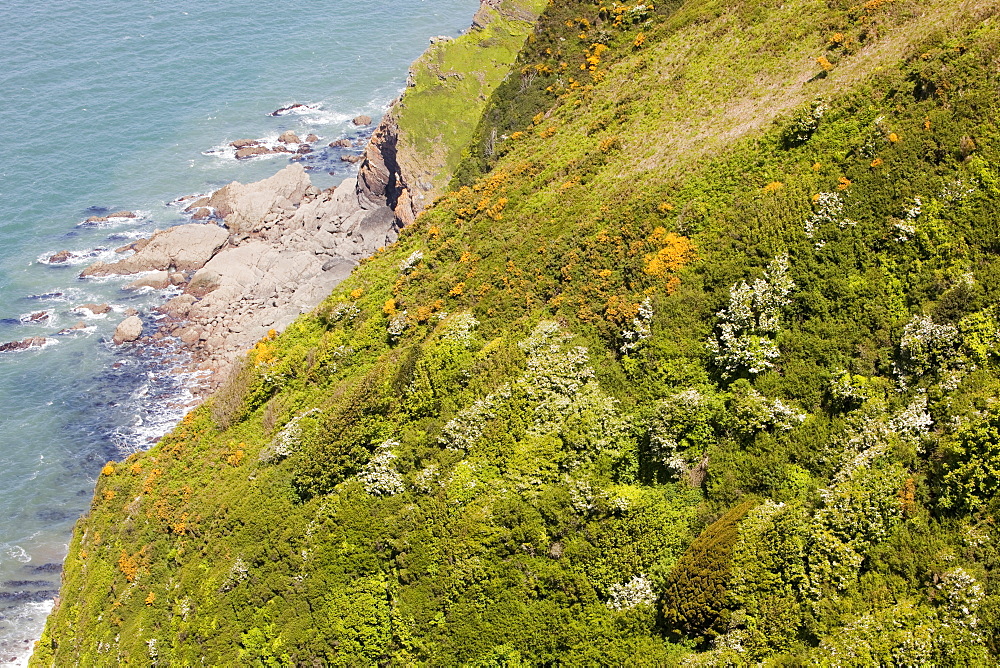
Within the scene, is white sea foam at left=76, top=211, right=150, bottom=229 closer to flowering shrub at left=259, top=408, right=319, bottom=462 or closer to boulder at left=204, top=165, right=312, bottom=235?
boulder at left=204, top=165, right=312, bottom=235

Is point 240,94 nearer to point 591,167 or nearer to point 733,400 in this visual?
point 591,167

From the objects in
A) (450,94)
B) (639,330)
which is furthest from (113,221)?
(639,330)

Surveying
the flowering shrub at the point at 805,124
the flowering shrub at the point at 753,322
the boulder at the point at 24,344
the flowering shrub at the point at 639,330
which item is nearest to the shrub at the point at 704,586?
the flowering shrub at the point at 753,322

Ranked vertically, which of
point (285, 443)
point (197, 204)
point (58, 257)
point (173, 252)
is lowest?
point (173, 252)

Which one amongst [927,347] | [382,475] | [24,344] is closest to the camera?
[927,347]

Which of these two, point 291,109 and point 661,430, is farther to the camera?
point 291,109

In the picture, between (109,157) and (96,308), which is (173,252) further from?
(109,157)

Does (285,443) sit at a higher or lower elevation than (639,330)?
lower
